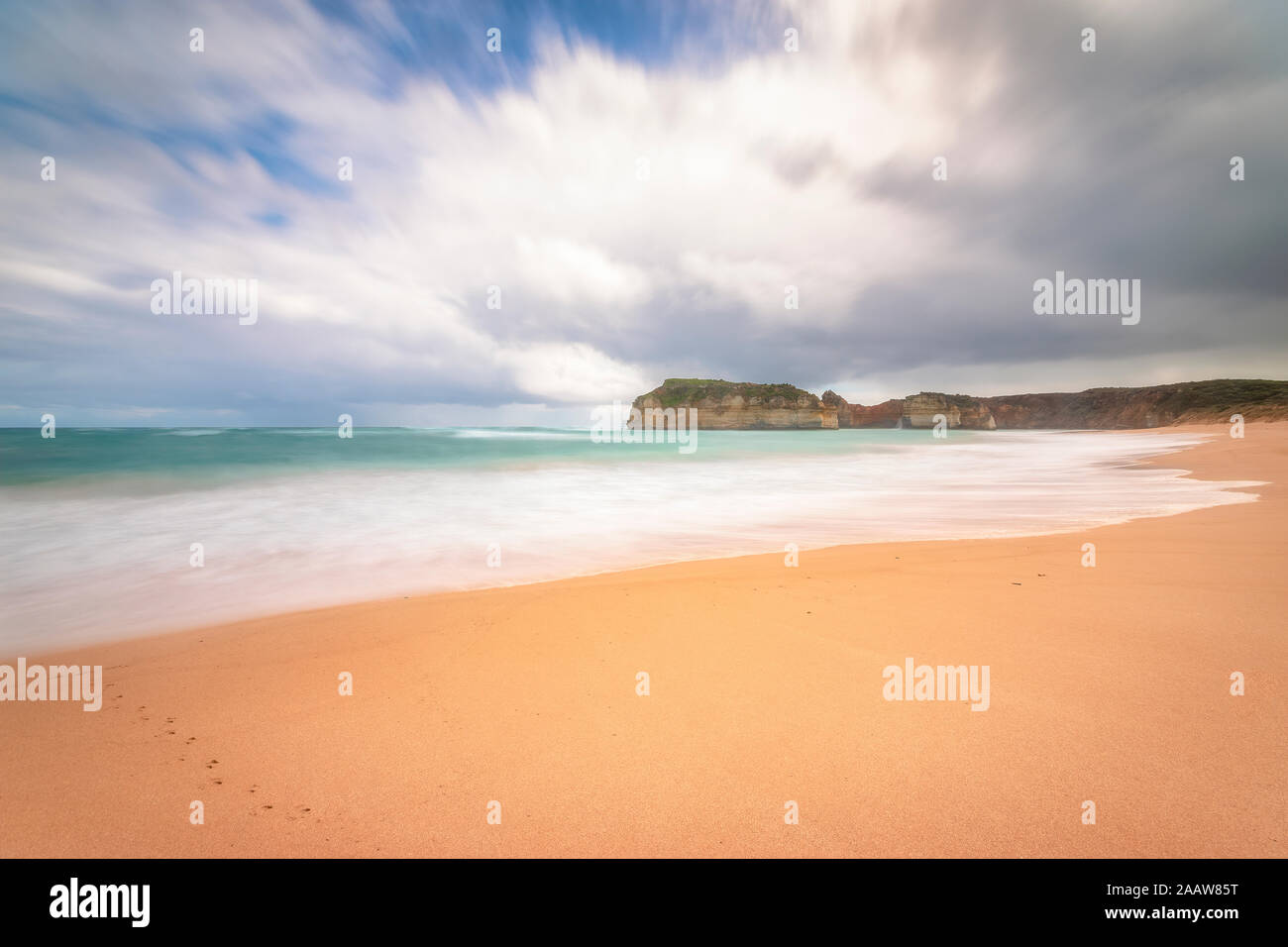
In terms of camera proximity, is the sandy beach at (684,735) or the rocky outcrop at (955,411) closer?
the sandy beach at (684,735)

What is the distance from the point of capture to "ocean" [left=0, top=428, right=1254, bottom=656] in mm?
6453

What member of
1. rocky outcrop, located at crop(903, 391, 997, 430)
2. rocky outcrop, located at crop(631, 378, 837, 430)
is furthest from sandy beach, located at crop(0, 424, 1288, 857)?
rocky outcrop, located at crop(903, 391, 997, 430)

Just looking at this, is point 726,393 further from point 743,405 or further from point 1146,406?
point 1146,406

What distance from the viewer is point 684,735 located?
2.85 metres

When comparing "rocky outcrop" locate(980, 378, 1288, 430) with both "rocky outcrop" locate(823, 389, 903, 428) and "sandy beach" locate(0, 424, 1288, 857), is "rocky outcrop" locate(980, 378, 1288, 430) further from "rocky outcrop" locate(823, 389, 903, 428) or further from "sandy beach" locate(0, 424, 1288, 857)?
"sandy beach" locate(0, 424, 1288, 857)

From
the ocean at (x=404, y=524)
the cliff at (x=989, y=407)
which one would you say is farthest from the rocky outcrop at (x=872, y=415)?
the ocean at (x=404, y=524)

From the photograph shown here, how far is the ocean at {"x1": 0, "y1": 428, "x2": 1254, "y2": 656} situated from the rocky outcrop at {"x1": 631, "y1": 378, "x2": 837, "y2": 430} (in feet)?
309

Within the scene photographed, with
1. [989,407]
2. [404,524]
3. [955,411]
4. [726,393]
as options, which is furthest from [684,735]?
[989,407]

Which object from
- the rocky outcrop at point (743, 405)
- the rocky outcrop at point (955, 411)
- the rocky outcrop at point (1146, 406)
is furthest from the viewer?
the rocky outcrop at point (955, 411)

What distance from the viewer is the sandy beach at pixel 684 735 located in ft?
7.14

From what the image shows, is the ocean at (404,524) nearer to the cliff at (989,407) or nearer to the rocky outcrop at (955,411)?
the cliff at (989,407)

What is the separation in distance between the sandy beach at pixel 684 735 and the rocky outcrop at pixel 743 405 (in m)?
111

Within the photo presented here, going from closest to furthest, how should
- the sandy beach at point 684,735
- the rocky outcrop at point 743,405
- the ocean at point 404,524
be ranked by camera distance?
1. the sandy beach at point 684,735
2. the ocean at point 404,524
3. the rocky outcrop at point 743,405

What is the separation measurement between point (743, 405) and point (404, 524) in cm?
10965
